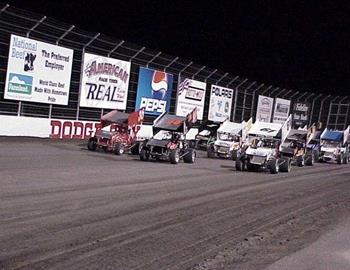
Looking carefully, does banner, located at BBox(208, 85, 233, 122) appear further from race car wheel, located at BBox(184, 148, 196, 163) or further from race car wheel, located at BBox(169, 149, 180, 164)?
race car wheel, located at BBox(169, 149, 180, 164)

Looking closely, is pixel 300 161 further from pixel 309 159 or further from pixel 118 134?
pixel 118 134

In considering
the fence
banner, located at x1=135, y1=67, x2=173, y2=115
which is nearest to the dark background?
the fence

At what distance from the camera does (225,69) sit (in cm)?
5691

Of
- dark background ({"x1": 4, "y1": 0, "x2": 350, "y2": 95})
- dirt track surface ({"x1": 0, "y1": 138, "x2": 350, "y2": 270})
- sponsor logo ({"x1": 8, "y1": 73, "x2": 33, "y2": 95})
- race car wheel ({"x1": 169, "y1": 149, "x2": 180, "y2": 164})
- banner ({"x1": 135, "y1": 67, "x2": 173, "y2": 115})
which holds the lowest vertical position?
dirt track surface ({"x1": 0, "y1": 138, "x2": 350, "y2": 270})

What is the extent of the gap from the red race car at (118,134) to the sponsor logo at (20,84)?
3.33m

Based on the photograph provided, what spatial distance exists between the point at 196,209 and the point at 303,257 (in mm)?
3679

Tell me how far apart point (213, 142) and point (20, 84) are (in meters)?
9.33

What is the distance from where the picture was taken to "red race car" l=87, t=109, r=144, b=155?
22.8 m

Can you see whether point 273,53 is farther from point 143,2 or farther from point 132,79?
point 132,79

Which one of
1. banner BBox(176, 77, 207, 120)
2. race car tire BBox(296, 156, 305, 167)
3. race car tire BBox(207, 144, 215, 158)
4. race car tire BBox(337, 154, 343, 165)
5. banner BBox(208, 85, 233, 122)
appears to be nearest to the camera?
race car tire BBox(296, 156, 305, 167)

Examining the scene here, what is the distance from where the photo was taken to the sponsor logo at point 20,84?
909 inches

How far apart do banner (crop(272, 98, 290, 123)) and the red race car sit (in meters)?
26.1

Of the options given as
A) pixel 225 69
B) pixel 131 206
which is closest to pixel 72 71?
pixel 131 206

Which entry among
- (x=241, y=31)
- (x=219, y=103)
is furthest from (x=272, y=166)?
(x=241, y=31)
